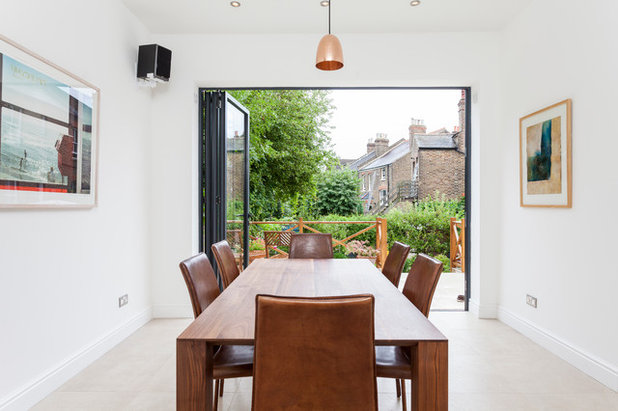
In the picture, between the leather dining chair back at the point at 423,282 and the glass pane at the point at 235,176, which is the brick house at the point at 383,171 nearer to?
the glass pane at the point at 235,176

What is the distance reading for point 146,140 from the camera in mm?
3520

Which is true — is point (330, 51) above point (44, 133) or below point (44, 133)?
above

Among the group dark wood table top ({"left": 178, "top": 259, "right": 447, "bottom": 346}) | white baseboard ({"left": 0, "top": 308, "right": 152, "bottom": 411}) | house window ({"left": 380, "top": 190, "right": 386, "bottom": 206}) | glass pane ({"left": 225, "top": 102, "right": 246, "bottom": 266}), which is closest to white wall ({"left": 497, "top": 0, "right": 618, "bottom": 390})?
dark wood table top ({"left": 178, "top": 259, "right": 447, "bottom": 346})

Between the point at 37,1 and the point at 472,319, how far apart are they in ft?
13.4

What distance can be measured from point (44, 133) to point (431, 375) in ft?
7.61

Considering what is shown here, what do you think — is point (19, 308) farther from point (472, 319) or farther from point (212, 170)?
point (472, 319)

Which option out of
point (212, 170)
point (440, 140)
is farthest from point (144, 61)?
point (440, 140)

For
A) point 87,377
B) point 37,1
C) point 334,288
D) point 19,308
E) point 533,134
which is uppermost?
point 37,1

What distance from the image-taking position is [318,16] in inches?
129

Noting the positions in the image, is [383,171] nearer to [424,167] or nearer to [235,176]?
[424,167]

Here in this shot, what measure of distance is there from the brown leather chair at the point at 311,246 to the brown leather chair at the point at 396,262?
0.79 meters

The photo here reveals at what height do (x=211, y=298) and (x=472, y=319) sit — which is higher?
(x=211, y=298)

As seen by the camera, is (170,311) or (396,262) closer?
(396,262)

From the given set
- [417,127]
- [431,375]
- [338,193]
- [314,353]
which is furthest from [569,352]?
[417,127]
